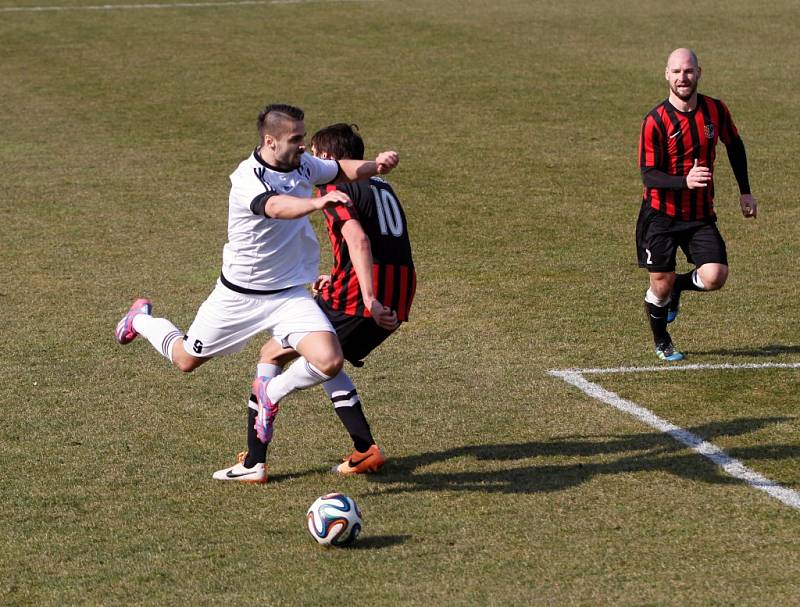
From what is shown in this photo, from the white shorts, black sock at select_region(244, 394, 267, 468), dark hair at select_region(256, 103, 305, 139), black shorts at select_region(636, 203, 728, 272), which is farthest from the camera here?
black shorts at select_region(636, 203, 728, 272)

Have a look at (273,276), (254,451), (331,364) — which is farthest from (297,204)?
(254,451)

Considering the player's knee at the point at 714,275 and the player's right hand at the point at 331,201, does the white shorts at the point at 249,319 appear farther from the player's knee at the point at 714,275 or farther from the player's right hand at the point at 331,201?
the player's knee at the point at 714,275

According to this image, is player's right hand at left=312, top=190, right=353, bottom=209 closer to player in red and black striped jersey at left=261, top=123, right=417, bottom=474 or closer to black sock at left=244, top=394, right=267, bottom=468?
player in red and black striped jersey at left=261, top=123, right=417, bottom=474

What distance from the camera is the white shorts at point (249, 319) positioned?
24.7ft

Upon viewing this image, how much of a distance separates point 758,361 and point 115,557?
5.30 metres

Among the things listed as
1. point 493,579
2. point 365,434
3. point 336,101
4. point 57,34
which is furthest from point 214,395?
point 57,34

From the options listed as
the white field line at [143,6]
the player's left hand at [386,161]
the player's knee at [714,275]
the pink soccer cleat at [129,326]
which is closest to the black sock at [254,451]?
the pink soccer cleat at [129,326]

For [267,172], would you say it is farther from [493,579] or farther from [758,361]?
[758,361]

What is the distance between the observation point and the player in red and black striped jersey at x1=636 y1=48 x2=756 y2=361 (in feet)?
32.0

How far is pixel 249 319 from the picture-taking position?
7699 mm

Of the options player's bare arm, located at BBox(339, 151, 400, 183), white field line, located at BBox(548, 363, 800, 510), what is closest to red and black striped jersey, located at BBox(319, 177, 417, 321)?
player's bare arm, located at BBox(339, 151, 400, 183)

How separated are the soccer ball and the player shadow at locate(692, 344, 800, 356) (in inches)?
170

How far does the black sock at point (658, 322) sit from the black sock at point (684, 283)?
0.96 feet

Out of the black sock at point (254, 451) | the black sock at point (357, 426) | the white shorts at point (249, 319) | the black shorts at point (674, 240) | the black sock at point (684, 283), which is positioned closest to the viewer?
the white shorts at point (249, 319)
